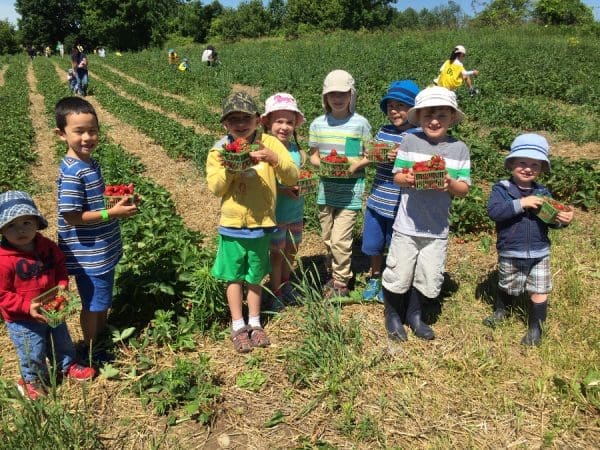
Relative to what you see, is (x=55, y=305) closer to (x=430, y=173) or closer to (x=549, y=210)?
(x=430, y=173)

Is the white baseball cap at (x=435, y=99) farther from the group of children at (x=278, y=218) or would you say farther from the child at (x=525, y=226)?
the child at (x=525, y=226)

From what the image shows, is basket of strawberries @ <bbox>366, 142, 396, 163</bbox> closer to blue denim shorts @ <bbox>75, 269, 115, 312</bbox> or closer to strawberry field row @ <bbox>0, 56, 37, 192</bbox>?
blue denim shorts @ <bbox>75, 269, 115, 312</bbox>

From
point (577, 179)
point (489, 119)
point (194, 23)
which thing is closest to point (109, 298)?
point (577, 179)

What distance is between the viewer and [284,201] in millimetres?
3869

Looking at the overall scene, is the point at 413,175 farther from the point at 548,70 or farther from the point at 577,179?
the point at 548,70

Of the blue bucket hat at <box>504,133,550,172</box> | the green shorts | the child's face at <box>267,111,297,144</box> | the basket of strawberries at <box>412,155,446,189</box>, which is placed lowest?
the green shorts

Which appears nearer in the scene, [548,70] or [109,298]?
[109,298]

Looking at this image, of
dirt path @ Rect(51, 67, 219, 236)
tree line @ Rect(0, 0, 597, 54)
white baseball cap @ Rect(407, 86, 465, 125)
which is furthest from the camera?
tree line @ Rect(0, 0, 597, 54)

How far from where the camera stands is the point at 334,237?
4156 millimetres

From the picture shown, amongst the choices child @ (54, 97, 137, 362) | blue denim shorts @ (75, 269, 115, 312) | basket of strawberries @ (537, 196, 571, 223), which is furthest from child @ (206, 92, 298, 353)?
basket of strawberries @ (537, 196, 571, 223)

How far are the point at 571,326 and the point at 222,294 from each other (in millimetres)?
2887

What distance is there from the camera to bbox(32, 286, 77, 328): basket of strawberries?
8.68 ft

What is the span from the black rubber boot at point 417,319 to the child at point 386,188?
0.52 metres

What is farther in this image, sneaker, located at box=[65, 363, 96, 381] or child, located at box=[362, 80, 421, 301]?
child, located at box=[362, 80, 421, 301]
